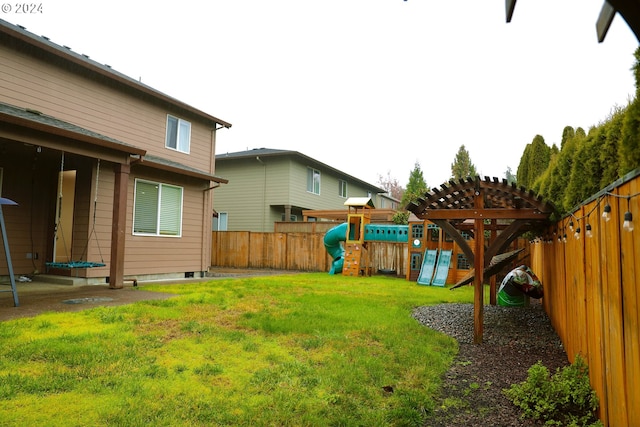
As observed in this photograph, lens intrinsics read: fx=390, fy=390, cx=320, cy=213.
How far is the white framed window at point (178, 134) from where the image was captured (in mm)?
11945

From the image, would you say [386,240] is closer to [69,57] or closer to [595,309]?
[69,57]

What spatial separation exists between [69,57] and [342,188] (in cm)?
1811

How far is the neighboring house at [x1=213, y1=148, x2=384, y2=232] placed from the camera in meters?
20.1

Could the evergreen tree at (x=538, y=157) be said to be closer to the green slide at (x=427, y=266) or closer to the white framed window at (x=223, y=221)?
the green slide at (x=427, y=266)

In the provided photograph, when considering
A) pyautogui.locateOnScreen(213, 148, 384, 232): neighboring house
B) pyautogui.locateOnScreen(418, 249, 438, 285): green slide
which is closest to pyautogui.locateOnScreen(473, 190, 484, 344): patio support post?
pyautogui.locateOnScreen(418, 249, 438, 285): green slide

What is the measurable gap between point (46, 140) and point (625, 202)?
8.16 m

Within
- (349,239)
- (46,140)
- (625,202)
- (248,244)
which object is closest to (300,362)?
(625,202)

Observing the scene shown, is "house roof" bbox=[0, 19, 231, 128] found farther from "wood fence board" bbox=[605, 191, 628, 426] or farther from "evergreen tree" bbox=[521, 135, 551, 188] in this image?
"wood fence board" bbox=[605, 191, 628, 426]

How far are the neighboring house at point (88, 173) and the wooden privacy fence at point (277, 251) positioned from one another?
5774mm

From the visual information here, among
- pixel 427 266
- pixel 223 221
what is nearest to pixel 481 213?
pixel 427 266

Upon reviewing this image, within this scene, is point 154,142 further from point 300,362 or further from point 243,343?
point 300,362

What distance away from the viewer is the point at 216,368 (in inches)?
140

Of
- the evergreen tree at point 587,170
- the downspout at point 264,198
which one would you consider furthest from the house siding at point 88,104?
the evergreen tree at point 587,170

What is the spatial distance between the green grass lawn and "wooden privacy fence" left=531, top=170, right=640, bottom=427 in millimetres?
1225
